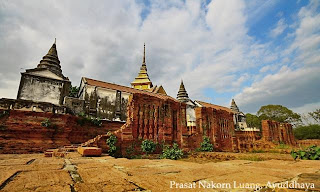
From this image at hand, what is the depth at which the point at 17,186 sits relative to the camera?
2.07m

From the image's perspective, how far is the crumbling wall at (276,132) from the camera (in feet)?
51.7

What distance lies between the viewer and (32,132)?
38.8 ft

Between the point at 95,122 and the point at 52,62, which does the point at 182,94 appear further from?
the point at 52,62

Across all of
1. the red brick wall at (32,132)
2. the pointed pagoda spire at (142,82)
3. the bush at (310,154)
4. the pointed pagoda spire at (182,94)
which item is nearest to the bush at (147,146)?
the bush at (310,154)

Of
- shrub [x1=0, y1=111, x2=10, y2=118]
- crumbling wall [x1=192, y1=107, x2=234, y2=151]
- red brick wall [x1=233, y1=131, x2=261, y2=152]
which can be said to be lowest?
red brick wall [x1=233, y1=131, x2=261, y2=152]

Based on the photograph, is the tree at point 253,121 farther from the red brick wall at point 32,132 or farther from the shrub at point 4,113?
the shrub at point 4,113

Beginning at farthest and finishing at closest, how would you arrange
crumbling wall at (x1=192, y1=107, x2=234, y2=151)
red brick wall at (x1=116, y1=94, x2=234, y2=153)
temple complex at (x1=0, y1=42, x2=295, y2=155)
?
1. crumbling wall at (x1=192, y1=107, x2=234, y2=151)
2. temple complex at (x1=0, y1=42, x2=295, y2=155)
3. red brick wall at (x1=116, y1=94, x2=234, y2=153)

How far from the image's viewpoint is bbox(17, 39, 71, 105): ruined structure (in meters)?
19.7

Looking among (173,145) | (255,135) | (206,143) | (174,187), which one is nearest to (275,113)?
(255,135)

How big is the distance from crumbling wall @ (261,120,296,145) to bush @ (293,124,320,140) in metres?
21.0

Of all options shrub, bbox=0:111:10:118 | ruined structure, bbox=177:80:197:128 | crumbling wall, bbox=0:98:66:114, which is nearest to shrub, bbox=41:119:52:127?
crumbling wall, bbox=0:98:66:114

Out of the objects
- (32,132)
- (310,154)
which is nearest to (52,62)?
(32,132)

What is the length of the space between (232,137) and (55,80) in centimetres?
2146

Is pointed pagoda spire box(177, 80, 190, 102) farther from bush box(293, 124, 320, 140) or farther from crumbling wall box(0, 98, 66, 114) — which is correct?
bush box(293, 124, 320, 140)
